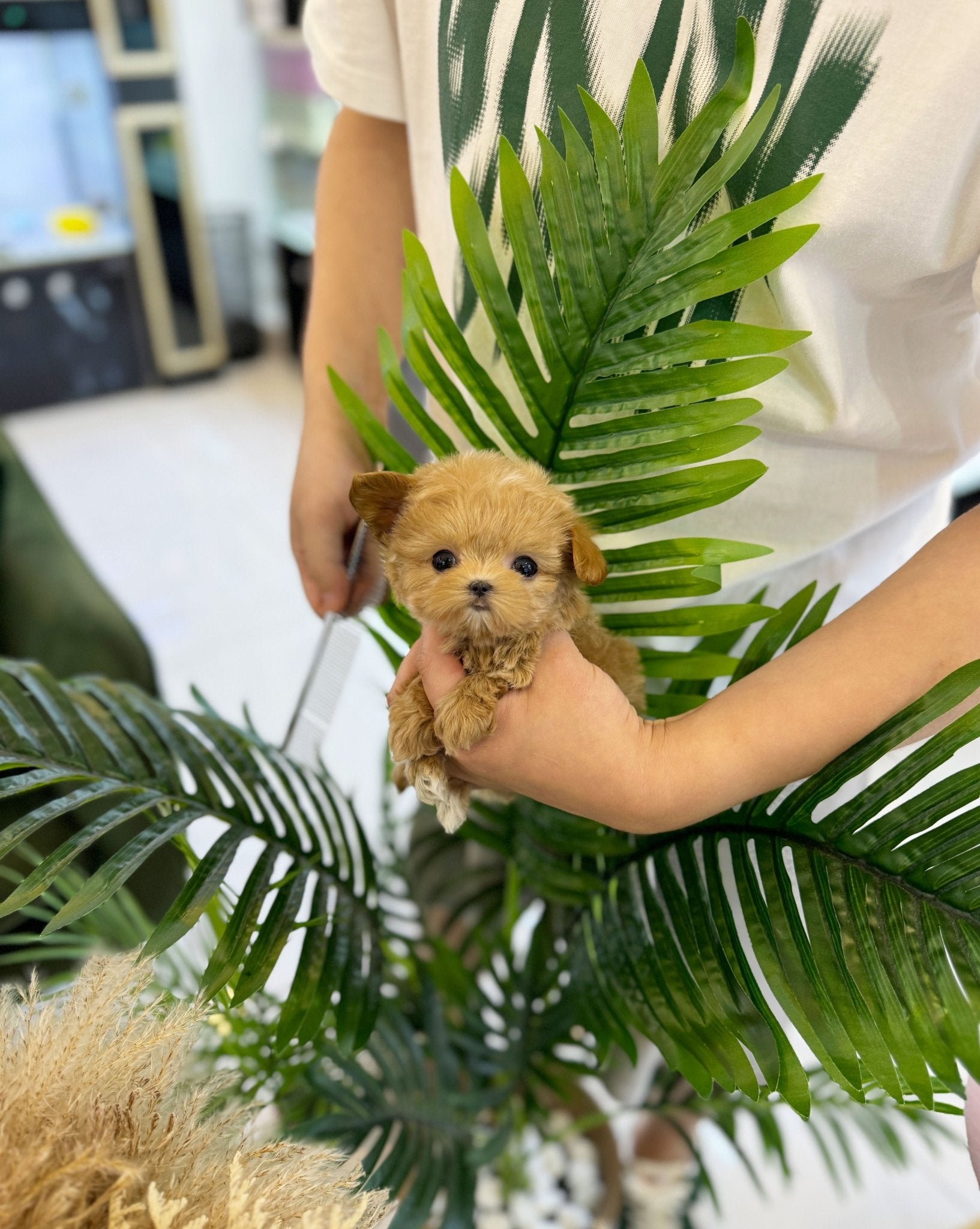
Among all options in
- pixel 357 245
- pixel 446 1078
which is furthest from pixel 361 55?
pixel 446 1078

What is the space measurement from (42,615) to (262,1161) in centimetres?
106

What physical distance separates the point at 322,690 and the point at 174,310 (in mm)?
3381

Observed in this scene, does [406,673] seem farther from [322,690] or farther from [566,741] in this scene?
[322,690]

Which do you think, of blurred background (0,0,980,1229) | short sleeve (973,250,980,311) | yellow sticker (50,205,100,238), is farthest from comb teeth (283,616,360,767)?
yellow sticker (50,205,100,238)

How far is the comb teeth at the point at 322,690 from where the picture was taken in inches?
34.2

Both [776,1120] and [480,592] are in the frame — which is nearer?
[480,592]

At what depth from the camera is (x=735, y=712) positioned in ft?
1.82

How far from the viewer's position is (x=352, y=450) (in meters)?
0.80

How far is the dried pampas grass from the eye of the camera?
0.41 m

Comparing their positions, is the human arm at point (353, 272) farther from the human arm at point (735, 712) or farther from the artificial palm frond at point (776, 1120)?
the artificial palm frond at point (776, 1120)

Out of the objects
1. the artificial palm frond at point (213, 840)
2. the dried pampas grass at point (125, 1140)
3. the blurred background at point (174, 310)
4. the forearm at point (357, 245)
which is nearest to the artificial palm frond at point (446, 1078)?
the artificial palm frond at point (213, 840)

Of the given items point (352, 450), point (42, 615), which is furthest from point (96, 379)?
point (352, 450)

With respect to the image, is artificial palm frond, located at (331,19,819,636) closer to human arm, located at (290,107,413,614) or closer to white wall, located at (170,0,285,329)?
human arm, located at (290,107,413,614)

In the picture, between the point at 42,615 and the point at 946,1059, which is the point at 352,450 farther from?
the point at 42,615
